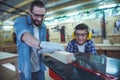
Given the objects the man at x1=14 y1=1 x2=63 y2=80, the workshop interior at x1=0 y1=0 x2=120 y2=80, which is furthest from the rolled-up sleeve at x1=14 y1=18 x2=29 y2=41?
the workshop interior at x1=0 y1=0 x2=120 y2=80

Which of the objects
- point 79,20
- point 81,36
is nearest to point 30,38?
point 81,36

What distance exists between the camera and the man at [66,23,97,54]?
6.84ft

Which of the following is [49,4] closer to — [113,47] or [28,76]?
[113,47]

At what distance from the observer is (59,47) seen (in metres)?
1.08

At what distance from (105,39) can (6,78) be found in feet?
10.6

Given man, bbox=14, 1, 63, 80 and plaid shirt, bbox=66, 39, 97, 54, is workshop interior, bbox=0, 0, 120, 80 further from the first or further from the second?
man, bbox=14, 1, 63, 80

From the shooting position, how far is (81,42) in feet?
6.95

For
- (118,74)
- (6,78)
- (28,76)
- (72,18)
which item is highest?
(72,18)

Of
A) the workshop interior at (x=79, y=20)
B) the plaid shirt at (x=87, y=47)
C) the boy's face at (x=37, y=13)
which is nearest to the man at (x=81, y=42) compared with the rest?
the plaid shirt at (x=87, y=47)

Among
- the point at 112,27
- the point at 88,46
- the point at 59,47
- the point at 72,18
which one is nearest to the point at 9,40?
the point at 72,18

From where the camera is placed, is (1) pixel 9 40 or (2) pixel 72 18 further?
(1) pixel 9 40

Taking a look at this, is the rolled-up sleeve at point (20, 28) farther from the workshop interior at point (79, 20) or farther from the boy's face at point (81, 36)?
the workshop interior at point (79, 20)

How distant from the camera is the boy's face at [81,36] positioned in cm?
208

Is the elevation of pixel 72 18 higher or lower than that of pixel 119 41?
higher
